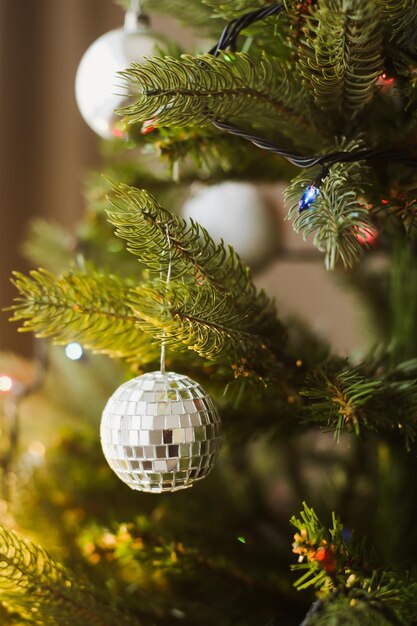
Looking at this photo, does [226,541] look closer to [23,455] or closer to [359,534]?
[359,534]

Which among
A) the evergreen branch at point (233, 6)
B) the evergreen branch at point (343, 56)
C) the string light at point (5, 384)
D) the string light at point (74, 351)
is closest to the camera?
the evergreen branch at point (343, 56)

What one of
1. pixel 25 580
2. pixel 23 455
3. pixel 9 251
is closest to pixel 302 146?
pixel 25 580

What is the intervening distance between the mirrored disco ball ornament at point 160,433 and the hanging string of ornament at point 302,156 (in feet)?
0.40

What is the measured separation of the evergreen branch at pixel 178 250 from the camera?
30cm

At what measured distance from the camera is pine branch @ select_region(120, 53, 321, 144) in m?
0.29

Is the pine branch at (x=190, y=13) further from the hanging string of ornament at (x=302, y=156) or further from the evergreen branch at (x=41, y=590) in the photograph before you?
the evergreen branch at (x=41, y=590)

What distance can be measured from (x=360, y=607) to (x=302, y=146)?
0.88 ft

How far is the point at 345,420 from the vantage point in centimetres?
32

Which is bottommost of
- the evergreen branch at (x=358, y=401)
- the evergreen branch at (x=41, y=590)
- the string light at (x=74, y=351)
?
the evergreen branch at (x=41, y=590)

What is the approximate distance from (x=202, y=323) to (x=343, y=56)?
0.48 ft

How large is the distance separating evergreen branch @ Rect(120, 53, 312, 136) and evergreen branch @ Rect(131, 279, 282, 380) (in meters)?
0.09

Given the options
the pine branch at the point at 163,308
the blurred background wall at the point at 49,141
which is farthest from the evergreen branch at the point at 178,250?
the blurred background wall at the point at 49,141

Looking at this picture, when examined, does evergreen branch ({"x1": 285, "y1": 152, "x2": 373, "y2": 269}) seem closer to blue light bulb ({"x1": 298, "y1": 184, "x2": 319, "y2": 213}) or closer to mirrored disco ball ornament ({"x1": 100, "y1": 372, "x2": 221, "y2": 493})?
blue light bulb ({"x1": 298, "y1": 184, "x2": 319, "y2": 213})

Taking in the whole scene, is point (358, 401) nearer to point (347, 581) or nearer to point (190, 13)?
point (347, 581)
